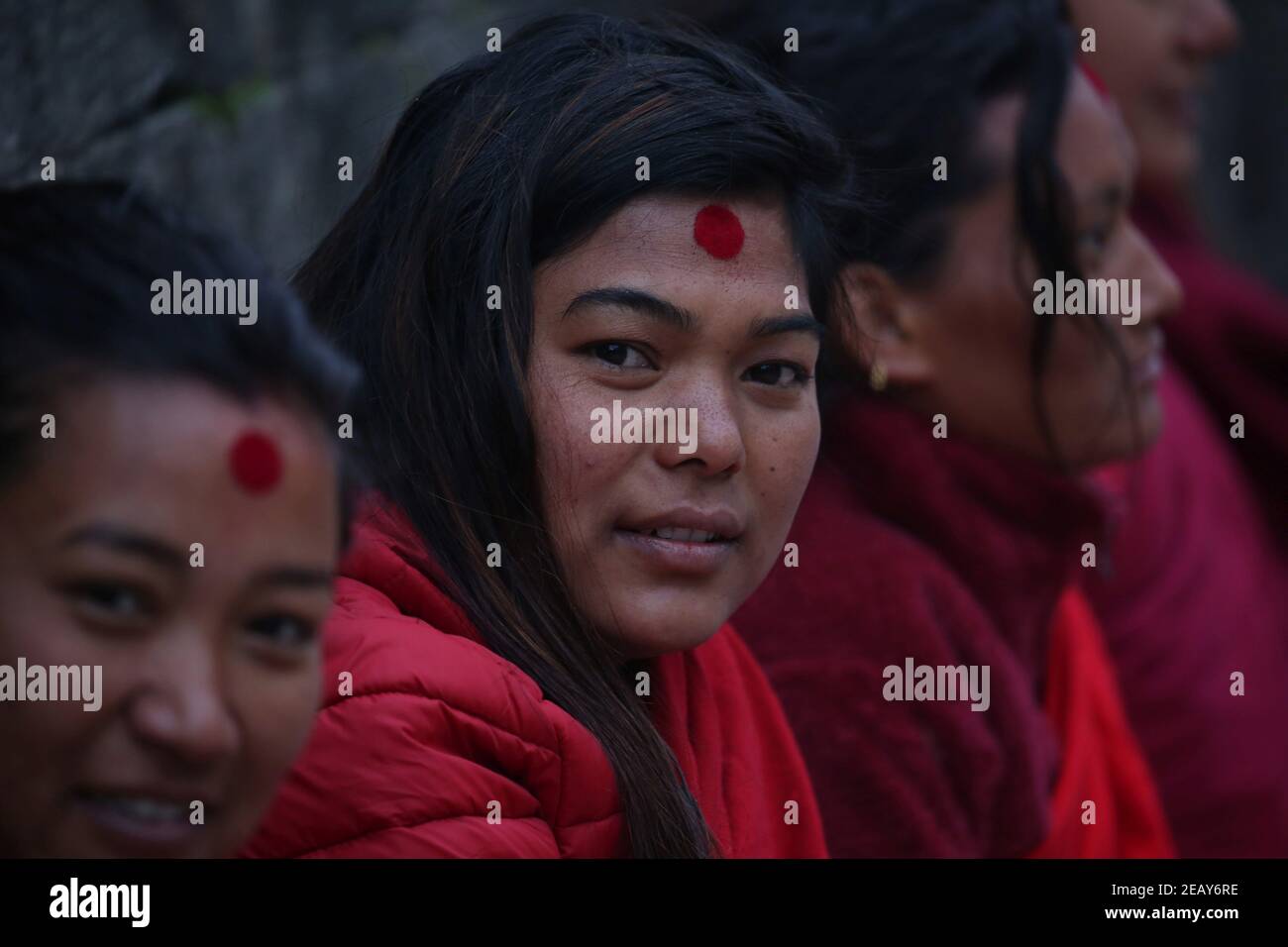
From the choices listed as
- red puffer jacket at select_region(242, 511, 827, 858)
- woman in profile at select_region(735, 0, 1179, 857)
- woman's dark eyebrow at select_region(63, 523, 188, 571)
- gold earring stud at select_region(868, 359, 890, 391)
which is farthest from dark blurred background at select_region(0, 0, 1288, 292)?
woman's dark eyebrow at select_region(63, 523, 188, 571)

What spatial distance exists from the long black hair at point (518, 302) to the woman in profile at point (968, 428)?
42 centimetres

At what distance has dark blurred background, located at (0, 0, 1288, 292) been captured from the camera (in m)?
1.85

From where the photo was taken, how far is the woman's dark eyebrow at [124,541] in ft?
3.00

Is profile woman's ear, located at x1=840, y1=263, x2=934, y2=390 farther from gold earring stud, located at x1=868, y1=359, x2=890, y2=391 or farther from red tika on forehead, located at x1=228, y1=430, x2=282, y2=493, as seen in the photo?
red tika on forehead, located at x1=228, y1=430, x2=282, y2=493

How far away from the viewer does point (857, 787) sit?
5.81 ft

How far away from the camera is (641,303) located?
136 cm

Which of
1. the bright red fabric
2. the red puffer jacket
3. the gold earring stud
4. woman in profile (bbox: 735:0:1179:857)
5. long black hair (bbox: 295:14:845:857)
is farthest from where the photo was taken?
Answer: the bright red fabric

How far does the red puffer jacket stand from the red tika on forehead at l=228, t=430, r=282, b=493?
25cm

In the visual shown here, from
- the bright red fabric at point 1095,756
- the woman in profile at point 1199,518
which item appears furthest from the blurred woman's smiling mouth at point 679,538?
the woman in profile at point 1199,518

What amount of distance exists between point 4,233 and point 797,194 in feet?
2.50

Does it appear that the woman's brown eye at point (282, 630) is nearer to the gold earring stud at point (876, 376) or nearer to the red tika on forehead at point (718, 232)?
the red tika on forehead at point (718, 232)

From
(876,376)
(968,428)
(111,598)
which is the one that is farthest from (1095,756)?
(111,598)

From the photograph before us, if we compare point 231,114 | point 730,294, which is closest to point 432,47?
point 231,114

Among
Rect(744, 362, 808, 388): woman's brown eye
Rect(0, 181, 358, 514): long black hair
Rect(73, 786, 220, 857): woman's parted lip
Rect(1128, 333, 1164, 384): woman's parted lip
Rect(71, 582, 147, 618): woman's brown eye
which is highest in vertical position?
Rect(1128, 333, 1164, 384): woman's parted lip
